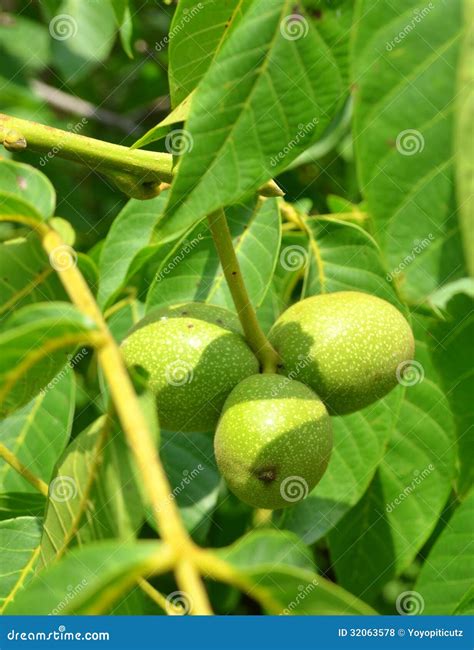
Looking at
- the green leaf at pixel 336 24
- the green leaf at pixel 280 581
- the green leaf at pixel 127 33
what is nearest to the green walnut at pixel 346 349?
the green leaf at pixel 336 24

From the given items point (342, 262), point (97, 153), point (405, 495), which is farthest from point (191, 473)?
point (97, 153)

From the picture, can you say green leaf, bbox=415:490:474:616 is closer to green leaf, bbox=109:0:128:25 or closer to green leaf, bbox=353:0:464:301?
green leaf, bbox=353:0:464:301

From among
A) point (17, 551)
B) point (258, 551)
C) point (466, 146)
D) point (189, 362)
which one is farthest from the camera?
point (17, 551)

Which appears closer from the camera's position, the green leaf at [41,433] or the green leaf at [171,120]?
the green leaf at [171,120]

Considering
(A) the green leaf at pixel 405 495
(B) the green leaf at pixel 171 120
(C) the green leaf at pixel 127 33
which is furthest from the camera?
(C) the green leaf at pixel 127 33

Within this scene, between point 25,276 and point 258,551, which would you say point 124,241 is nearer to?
point 25,276

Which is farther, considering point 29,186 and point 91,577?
point 29,186

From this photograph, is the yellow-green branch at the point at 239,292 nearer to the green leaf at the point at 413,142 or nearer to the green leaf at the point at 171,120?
the green leaf at the point at 171,120
